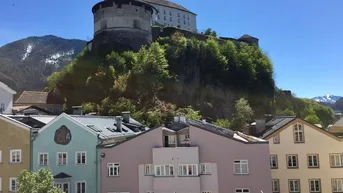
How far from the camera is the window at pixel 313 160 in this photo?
3309cm

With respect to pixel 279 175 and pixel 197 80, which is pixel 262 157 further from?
pixel 197 80

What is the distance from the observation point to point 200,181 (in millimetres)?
29672

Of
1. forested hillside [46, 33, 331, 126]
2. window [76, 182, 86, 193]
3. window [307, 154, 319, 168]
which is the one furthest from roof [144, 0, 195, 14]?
window [307, 154, 319, 168]

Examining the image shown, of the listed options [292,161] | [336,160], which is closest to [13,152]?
[292,161]

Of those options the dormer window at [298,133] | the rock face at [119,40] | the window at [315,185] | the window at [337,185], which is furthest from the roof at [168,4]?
the window at [337,185]

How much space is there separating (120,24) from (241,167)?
179 ft

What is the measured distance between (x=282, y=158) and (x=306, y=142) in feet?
8.15

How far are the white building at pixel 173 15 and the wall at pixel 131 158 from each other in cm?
7846

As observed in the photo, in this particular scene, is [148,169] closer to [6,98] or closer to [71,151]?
[71,151]

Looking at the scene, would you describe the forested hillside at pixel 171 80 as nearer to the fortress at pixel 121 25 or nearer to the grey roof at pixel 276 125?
the fortress at pixel 121 25

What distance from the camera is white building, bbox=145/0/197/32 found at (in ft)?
361

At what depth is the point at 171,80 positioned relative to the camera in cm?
7475

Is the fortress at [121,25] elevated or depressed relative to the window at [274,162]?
elevated

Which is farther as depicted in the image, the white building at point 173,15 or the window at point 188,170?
the white building at point 173,15
